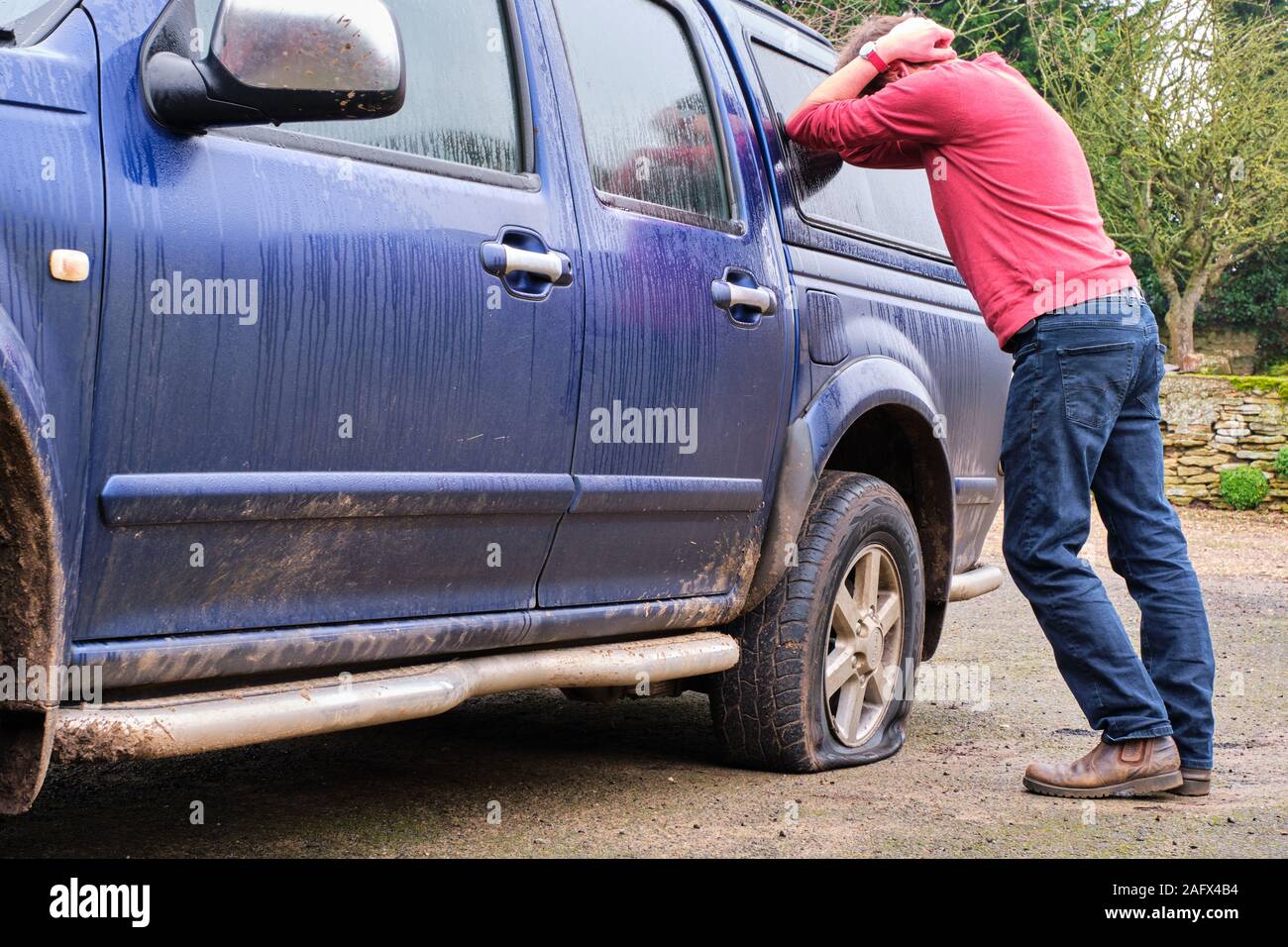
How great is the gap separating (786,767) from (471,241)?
177cm

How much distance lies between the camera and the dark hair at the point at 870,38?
4.02 meters

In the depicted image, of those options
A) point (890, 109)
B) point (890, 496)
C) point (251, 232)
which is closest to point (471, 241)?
point (251, 232)

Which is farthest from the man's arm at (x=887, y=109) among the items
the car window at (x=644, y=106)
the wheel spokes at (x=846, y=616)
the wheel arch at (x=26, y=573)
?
the wheel arch at (x=26, y=573)

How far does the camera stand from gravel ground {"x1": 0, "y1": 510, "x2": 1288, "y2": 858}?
3.13 meters

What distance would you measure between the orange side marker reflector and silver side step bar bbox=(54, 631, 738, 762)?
0.63 metres

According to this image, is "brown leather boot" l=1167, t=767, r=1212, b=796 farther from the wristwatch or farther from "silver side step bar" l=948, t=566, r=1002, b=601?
the wristwatch

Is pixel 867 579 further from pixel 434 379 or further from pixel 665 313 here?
pixel 434 379

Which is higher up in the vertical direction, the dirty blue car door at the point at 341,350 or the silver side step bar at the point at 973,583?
the dirty blue car door at the point at 341,350

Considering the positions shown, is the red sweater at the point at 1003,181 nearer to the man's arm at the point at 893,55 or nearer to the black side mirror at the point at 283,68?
the man's arm at the point at 893,55

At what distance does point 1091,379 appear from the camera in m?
3.64

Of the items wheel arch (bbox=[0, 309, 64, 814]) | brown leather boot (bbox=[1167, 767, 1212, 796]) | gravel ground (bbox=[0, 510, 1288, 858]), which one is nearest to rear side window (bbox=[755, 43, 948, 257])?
gravel ground (bbox=[0, 510, 1288, 858])

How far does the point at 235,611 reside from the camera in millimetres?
2434

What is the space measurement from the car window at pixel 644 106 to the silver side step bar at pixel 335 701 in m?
1.04
